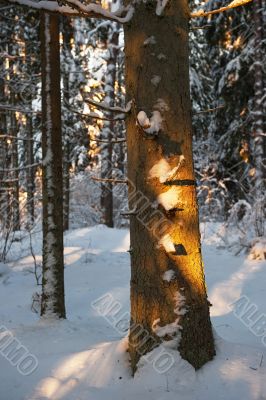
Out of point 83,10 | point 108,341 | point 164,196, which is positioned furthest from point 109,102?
point 164,196

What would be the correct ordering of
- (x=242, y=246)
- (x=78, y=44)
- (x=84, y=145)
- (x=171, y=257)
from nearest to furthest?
(x=171, y=257), (x=242, y=246), (x=78, y=44), (x=84, y=145)

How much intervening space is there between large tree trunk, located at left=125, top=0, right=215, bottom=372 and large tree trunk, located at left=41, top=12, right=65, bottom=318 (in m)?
2.05

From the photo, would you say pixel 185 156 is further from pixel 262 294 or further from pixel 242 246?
pixel 242 246

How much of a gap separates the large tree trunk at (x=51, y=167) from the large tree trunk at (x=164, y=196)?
2050 mm

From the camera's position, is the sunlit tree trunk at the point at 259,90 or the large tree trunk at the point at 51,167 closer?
the large tree trunk at the point at 51,167

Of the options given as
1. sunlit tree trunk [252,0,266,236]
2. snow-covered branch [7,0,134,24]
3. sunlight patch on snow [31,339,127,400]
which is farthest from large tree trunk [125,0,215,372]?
sunlit tree trunk [252,0,266,236]

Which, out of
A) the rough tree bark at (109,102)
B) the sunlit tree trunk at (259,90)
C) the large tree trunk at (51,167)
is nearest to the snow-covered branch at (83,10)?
the large tree trunk at (51,167)

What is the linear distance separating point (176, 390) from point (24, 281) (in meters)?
5.11

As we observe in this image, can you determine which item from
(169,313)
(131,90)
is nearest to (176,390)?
(169,313)

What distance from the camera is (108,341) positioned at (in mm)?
4105

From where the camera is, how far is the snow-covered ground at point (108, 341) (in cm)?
283

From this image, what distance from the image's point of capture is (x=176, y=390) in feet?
9.01

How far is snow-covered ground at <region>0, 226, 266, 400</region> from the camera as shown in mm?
2830

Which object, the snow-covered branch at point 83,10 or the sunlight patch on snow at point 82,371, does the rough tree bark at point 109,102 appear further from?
the snow-covered branch at point 83,10
